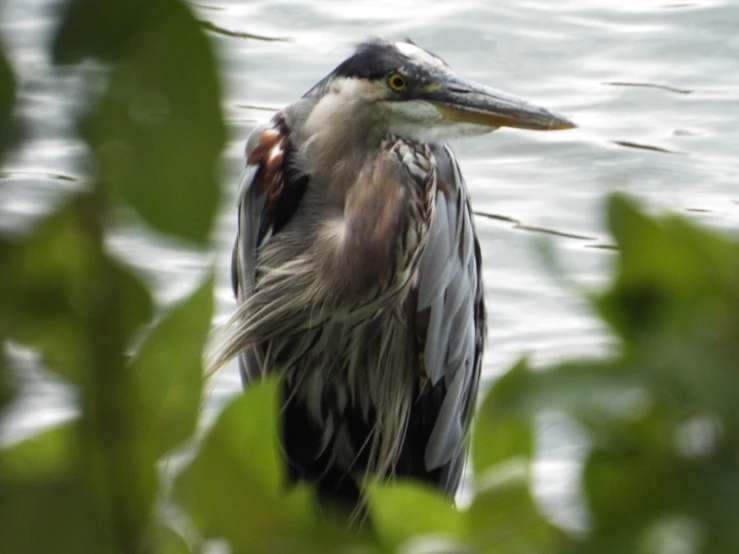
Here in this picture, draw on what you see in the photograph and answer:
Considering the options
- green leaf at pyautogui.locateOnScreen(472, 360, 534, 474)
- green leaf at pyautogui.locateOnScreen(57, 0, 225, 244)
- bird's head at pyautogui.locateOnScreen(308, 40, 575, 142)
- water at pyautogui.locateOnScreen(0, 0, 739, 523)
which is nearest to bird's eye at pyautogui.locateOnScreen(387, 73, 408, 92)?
bird's head at pyautogui.locateOnScreen(308, 40, 575, 142)

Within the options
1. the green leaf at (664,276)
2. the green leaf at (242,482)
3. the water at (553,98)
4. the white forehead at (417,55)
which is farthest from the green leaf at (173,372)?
the water at (553,98)

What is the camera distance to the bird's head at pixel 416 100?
249cm

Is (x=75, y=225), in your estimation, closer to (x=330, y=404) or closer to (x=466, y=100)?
(x=466, y=100)

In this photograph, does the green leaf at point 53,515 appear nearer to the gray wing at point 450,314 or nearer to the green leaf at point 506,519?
the green leaf at point 506,519

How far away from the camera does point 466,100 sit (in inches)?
98.7

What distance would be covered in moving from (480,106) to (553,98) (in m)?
3.36

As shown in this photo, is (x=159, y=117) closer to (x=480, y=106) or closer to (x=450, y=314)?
(x=480, y=106)

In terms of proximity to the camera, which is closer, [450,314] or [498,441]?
[498,441]

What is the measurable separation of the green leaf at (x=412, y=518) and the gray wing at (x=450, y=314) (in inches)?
85.6

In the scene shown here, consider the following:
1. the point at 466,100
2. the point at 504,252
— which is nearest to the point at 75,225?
the point at 466,100

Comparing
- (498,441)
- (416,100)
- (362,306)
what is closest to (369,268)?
(362,306)

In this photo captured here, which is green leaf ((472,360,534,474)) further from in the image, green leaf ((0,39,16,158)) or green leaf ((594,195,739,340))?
green leaf ((0,39,16,158))

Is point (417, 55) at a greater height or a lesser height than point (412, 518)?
lesser

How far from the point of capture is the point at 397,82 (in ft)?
8.23
